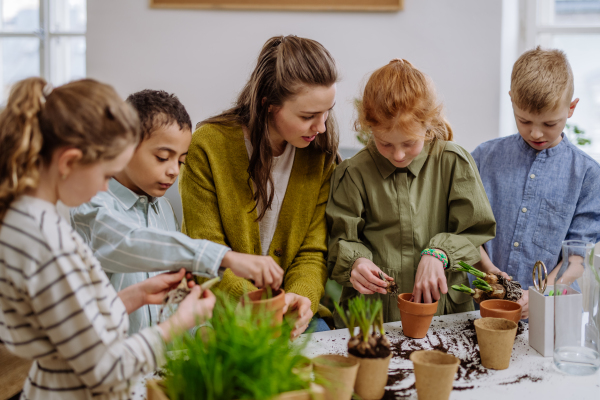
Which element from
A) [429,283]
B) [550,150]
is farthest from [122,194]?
[550,150]

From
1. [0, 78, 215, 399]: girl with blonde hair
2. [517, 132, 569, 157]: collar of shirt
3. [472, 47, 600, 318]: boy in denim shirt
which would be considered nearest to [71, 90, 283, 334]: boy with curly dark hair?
[0, 78, 215, 399]: girl with blonde hair

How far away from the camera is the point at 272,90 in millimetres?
1598

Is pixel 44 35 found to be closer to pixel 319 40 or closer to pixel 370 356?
pixel 319 40

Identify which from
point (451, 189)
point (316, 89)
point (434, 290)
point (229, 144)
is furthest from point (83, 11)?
point (434, 290)

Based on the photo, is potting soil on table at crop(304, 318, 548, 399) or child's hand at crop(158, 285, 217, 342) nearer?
child's hand at crop(158, 285, 217, 342)

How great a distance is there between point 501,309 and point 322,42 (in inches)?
80.8

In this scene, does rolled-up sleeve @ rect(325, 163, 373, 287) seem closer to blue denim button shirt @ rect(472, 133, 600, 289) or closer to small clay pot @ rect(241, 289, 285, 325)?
small clay pot @ rect(241, 289, 285, 325)

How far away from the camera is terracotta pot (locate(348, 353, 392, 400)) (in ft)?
3.22

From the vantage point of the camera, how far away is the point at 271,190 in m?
1.68

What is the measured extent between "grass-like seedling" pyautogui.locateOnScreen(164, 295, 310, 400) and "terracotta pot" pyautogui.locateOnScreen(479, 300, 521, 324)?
2.13 feet

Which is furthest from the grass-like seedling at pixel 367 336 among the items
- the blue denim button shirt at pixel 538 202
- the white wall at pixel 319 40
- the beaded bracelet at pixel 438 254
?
the white wall at pixel 319 40

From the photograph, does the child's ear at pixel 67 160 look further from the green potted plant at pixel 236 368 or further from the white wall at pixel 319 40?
the white wall at pixel 319 40

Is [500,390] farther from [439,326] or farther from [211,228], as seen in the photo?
[211,228]

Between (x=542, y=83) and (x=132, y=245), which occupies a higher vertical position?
(x=542, y=83)
